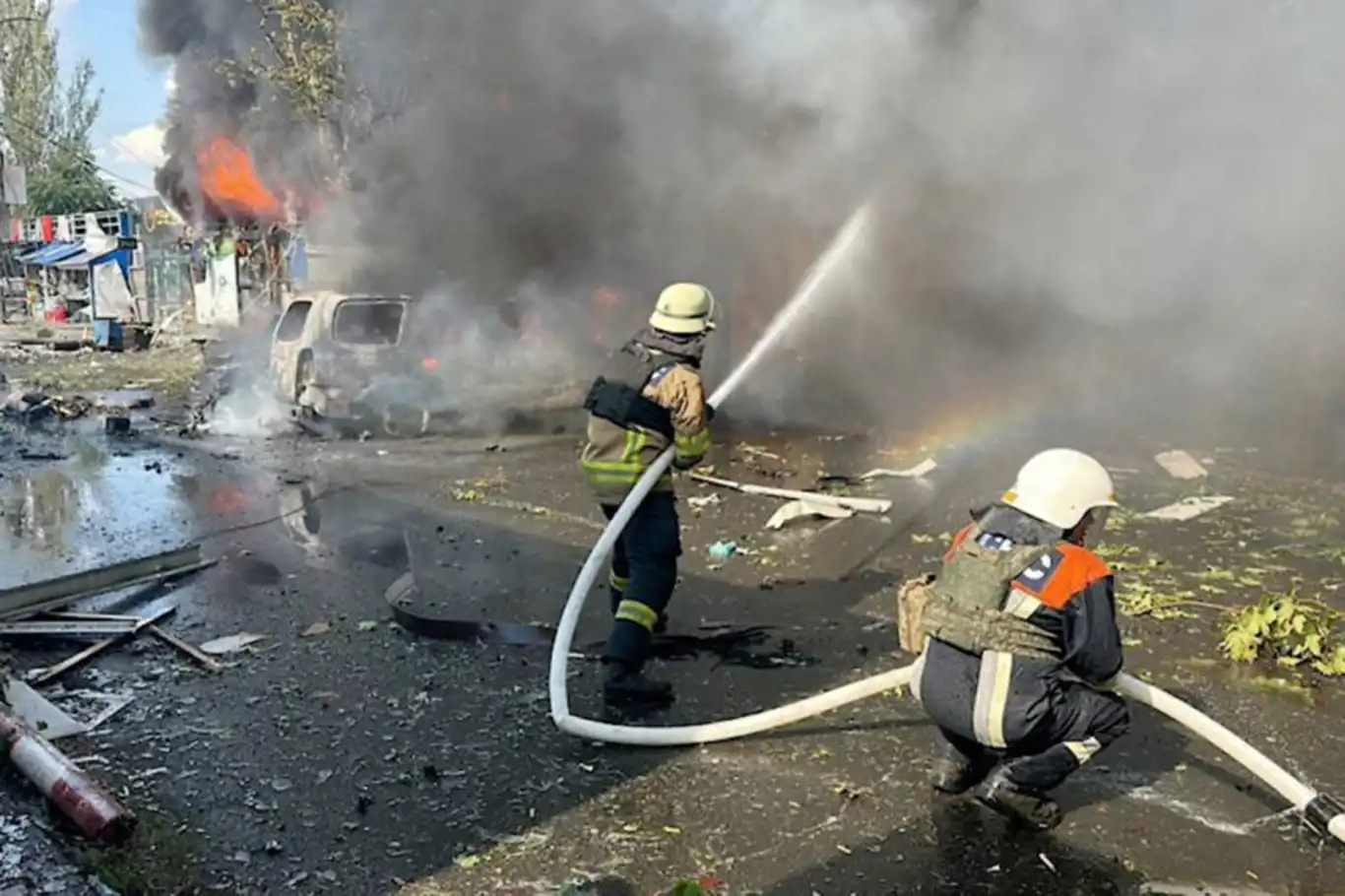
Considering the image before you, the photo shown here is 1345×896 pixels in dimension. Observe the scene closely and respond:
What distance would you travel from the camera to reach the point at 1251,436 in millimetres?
11281

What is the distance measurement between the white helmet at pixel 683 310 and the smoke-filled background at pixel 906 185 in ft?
19.9

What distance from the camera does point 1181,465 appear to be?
969cm

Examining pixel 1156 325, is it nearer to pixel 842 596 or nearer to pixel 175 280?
pixel 842 596

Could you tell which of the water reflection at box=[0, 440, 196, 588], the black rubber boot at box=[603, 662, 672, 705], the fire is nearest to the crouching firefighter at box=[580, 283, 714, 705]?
the black rubber boot at box=[603, 662, 672, 705]

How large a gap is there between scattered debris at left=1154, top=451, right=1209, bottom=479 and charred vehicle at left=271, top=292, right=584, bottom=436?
19.1ft

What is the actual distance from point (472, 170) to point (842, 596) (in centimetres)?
1000

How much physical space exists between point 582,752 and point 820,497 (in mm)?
4262

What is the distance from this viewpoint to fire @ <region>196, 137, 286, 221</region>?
1054 inches

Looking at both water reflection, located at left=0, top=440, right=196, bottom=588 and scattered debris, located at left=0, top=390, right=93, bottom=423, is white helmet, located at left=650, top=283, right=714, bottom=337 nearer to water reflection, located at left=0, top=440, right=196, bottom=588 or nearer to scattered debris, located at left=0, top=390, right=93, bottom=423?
water reflection, located at left=0, top=440, right=196, bottom=588

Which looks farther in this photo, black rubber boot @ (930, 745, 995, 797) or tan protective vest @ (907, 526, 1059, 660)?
black rubber boot @ (930, 745, 995, 797)

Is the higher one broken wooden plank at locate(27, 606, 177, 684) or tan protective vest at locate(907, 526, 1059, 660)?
tan protective vest at locate(907, 526, 1059, 660)

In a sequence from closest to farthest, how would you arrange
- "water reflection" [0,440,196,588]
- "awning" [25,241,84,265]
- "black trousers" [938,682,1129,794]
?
"black trousers" [938,682,1129,794] < "water reflection" [0,440,196,588] < "awning" [25,241,84,265]

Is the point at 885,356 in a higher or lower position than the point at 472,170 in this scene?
lower

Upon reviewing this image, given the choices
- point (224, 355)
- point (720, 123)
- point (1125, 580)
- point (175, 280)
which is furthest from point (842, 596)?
point (175, 280)
